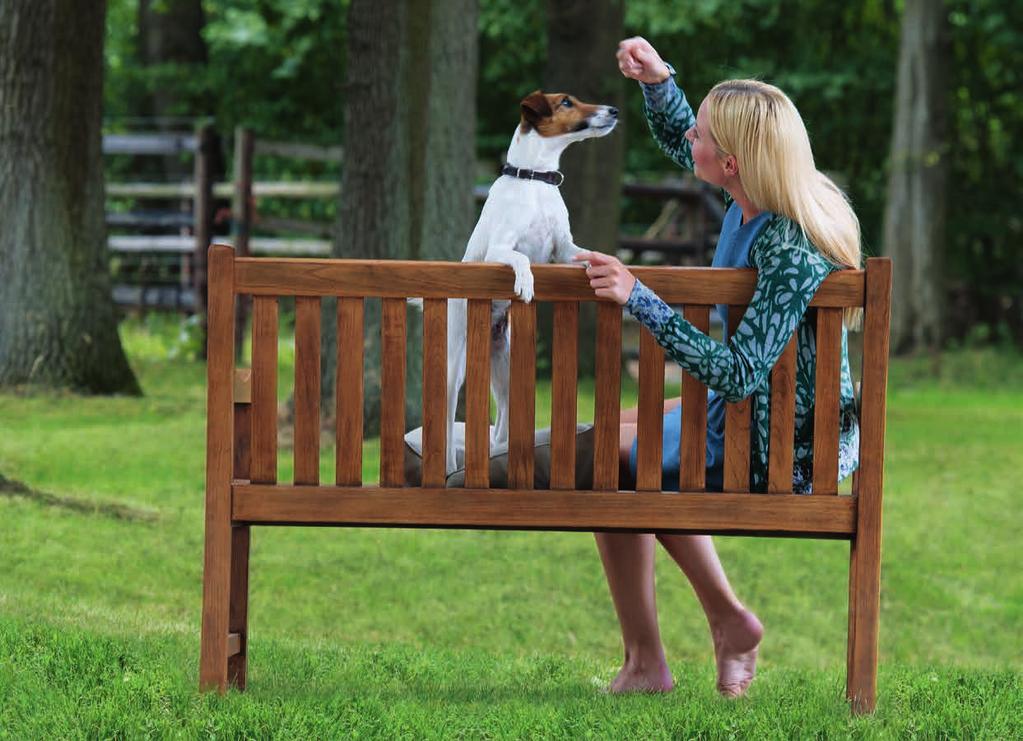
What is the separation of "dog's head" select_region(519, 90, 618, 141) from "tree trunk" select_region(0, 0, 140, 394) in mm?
5544

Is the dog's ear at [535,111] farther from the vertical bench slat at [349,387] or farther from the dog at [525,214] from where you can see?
the vertical bench slat at [349,387]

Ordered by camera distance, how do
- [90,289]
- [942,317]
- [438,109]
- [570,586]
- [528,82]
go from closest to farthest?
1. [570,586]
2. [438,109]
3. [90,289]
4. [942,317]
5. [528,82]

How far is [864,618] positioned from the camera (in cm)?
351

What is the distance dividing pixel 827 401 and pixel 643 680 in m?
0.90

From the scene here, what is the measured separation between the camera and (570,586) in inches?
239

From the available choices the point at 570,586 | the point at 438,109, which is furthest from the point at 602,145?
the point at 570,586

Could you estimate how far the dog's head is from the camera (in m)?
3.66

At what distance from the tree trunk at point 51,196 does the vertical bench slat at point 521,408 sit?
222 inches

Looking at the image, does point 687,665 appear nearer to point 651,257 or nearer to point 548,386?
point 548,386

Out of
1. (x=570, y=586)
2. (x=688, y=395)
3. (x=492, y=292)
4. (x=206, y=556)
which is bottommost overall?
(x=570, y=586)

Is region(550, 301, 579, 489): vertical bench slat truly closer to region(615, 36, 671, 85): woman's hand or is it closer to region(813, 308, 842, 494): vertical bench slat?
region(813, 308, 842, 494): vertical bench slat

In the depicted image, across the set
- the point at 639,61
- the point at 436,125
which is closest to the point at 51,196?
the point at 436,125

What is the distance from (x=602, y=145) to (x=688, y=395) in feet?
29.1

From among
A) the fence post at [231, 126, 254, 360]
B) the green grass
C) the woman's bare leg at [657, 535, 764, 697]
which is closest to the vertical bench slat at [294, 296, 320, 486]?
the green grass
